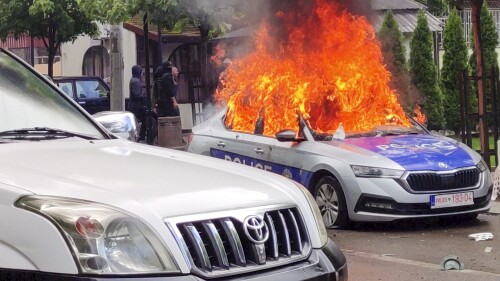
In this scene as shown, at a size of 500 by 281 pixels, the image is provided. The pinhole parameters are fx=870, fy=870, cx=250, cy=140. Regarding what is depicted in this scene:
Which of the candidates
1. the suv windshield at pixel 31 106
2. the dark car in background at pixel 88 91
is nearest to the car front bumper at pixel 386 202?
the suv windshield at pixel 31 106

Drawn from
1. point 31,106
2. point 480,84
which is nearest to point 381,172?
point 480,84

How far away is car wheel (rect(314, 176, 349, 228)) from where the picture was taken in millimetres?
9406

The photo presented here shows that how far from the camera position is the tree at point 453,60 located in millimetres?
24734

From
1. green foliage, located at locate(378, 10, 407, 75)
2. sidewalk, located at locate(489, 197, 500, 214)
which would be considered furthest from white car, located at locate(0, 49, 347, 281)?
green foliage, located at locate(378, 10, 407, 75)

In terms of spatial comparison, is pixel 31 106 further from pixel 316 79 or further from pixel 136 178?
pixel 316 79

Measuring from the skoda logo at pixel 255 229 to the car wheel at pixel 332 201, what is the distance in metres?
5.90

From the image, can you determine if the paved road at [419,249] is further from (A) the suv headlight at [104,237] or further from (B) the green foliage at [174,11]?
(B) the green foliage at [174,11]

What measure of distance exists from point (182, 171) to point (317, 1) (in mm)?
8918

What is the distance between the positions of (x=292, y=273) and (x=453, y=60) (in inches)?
875

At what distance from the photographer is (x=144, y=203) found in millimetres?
3312

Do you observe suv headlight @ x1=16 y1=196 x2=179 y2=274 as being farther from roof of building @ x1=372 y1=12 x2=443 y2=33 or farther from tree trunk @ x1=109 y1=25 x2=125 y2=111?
roof of building @ x1=372 y1=12 x2=443 y2=33

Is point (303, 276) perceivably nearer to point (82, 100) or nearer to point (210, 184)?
point (210, 184)

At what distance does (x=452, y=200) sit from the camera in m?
9.14

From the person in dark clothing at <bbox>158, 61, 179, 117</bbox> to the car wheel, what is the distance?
8950 millimetres
